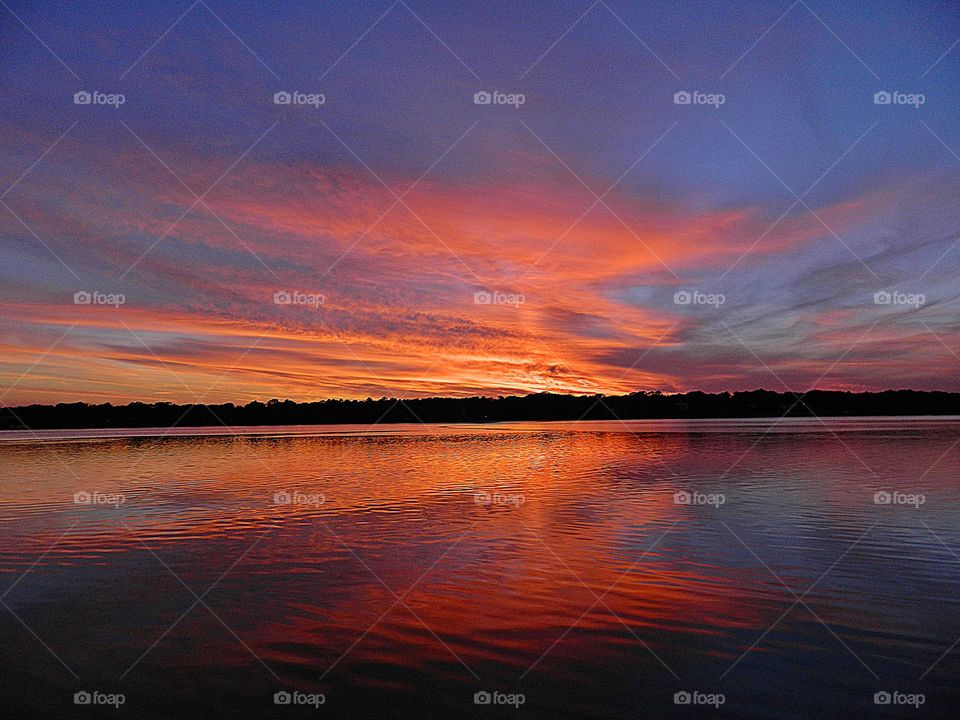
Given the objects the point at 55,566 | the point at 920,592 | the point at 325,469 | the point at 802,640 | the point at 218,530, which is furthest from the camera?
the point at 325,469

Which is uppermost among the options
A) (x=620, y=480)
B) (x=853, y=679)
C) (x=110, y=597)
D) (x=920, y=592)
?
(x=620, y=480)

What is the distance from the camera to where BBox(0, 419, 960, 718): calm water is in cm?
784

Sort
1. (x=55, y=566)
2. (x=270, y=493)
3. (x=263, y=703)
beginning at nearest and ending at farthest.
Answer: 1. (x=263, y=703)
2. (x=55, y=566)
3. (x=270, y=493)

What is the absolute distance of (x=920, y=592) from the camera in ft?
37.3

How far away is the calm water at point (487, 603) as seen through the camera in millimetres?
Result: 7840

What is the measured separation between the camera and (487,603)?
1095cm

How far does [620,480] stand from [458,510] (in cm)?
1004

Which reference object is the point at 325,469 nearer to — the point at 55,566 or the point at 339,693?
the point at 55,566

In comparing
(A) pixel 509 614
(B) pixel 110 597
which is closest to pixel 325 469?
(B) pixel 110 597

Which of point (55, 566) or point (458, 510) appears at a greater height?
point (458, 510)

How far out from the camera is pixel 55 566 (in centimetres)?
1407

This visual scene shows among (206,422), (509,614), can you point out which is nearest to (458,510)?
(509,614)

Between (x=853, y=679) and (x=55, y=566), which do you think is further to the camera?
(x=55, y=566)

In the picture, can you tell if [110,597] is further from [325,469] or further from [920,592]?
[325,469]
